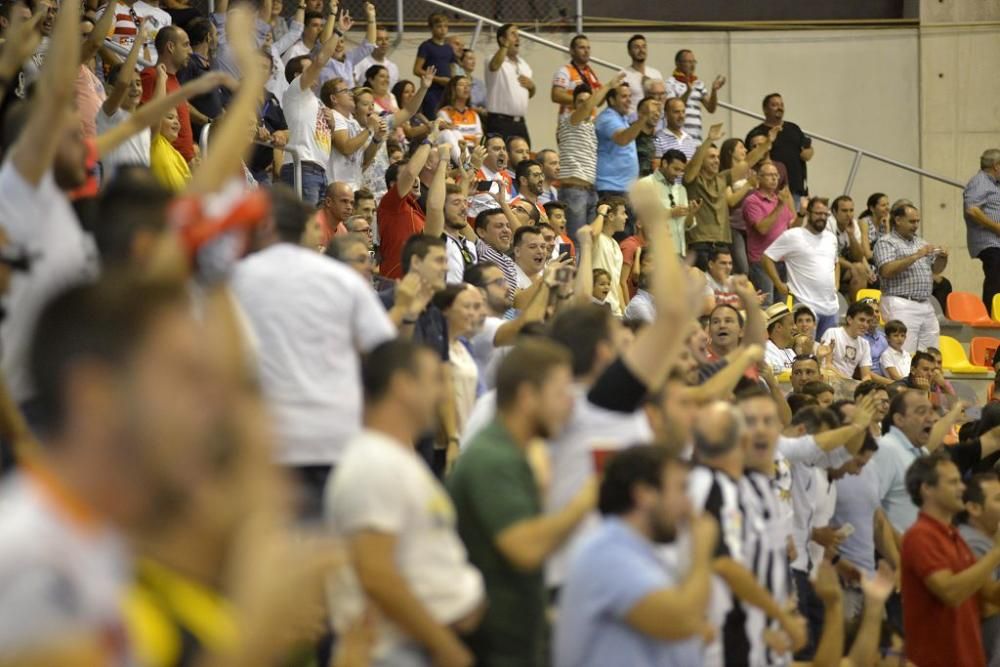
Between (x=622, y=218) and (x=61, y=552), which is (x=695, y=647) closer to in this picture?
(x=61, y=552)

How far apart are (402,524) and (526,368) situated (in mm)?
639

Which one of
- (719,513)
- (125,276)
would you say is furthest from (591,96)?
(125,276)

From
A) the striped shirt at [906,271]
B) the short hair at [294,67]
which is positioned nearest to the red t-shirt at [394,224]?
the short hair at [294,67]

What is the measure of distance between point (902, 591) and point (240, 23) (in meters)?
4.28

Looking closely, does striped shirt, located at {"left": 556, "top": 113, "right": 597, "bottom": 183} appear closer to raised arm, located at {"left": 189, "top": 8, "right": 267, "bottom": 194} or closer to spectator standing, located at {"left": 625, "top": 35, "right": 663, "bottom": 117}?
spectator standing, located at {"left": 625, "top": 35, "right": 663, "bottom": 117}

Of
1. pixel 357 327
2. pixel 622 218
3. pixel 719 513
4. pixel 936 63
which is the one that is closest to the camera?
pixel 357 327

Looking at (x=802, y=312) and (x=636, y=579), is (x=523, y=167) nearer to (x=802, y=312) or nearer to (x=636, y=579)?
(x=802, y=312)

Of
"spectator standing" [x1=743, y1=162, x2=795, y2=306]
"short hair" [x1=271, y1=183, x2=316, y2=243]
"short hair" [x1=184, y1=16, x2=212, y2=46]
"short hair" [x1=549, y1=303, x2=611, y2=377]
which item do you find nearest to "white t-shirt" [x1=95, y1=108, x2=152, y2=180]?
"short hair" [x1=184, y1=16, x2=212, y2=46]

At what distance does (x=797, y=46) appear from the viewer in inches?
734

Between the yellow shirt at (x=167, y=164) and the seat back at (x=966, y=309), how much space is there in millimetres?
8885

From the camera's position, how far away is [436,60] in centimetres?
1451

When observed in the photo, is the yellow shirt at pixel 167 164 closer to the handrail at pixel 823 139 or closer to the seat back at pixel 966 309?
the handrail at pixel 823 139

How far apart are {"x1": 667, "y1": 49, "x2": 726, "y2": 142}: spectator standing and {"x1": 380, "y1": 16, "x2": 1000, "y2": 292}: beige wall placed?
214 centimetres

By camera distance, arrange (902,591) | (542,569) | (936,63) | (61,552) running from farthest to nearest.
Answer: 1. (936,63)
2. (902,591)
3. (542,569)
4. (61,552)
